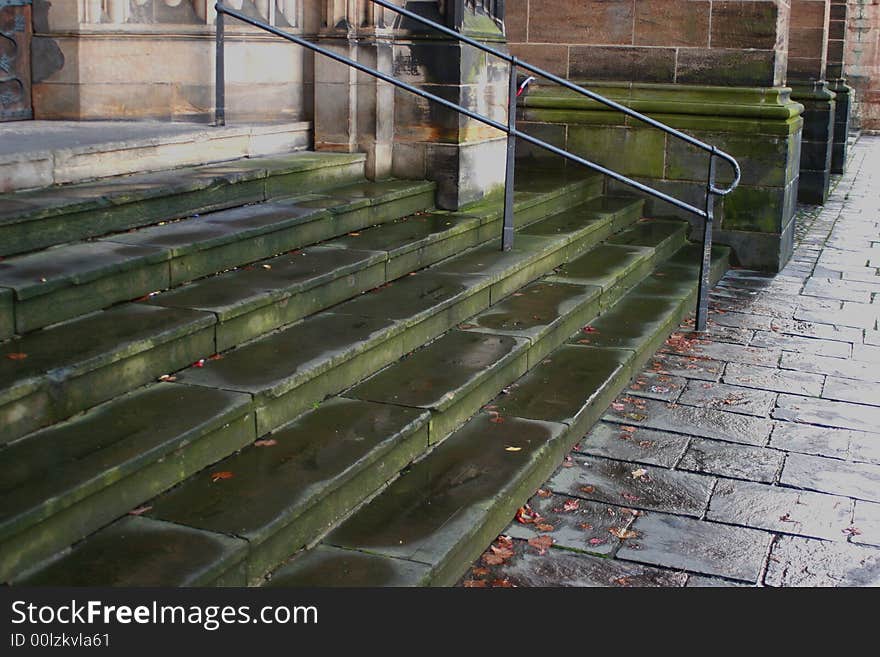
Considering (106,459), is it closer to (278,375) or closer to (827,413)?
(278,375)

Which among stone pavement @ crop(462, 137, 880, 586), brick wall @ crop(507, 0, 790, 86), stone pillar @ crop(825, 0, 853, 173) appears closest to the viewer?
stone pavement @ crop(462, 137, 880, 586)

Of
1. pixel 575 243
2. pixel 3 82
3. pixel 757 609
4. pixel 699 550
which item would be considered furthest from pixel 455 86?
pixel 757 609

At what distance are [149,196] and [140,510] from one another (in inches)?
90.2

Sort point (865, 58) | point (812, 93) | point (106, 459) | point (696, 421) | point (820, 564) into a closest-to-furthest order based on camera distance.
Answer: point (106, 459) → point (820, 564) → point (696, 421) → point (812, 93) → point (865, 58)

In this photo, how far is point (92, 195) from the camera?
5.27 metres

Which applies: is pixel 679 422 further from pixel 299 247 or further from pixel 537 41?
pixel 537 41

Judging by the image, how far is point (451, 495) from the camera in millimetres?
4164

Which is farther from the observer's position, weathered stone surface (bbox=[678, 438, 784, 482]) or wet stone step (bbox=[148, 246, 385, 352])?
weathered stone surface (bbox=[678, 438, 784, 482])

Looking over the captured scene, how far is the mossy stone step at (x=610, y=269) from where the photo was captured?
7.01 meters

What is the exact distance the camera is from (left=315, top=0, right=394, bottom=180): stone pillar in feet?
23.8

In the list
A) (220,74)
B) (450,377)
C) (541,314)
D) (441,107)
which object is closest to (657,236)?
(441,107)

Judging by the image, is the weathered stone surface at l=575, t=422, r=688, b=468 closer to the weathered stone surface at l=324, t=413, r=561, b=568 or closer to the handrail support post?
the weathered stone surface at l=324, t=413, r=561, b=568

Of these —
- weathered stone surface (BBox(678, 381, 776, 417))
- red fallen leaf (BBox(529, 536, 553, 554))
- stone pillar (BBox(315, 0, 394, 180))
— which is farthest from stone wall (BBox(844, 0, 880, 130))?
red fallen leaf (BBox(529, 536, 553, 554))

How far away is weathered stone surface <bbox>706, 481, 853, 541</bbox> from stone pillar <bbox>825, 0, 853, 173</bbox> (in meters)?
12.8
